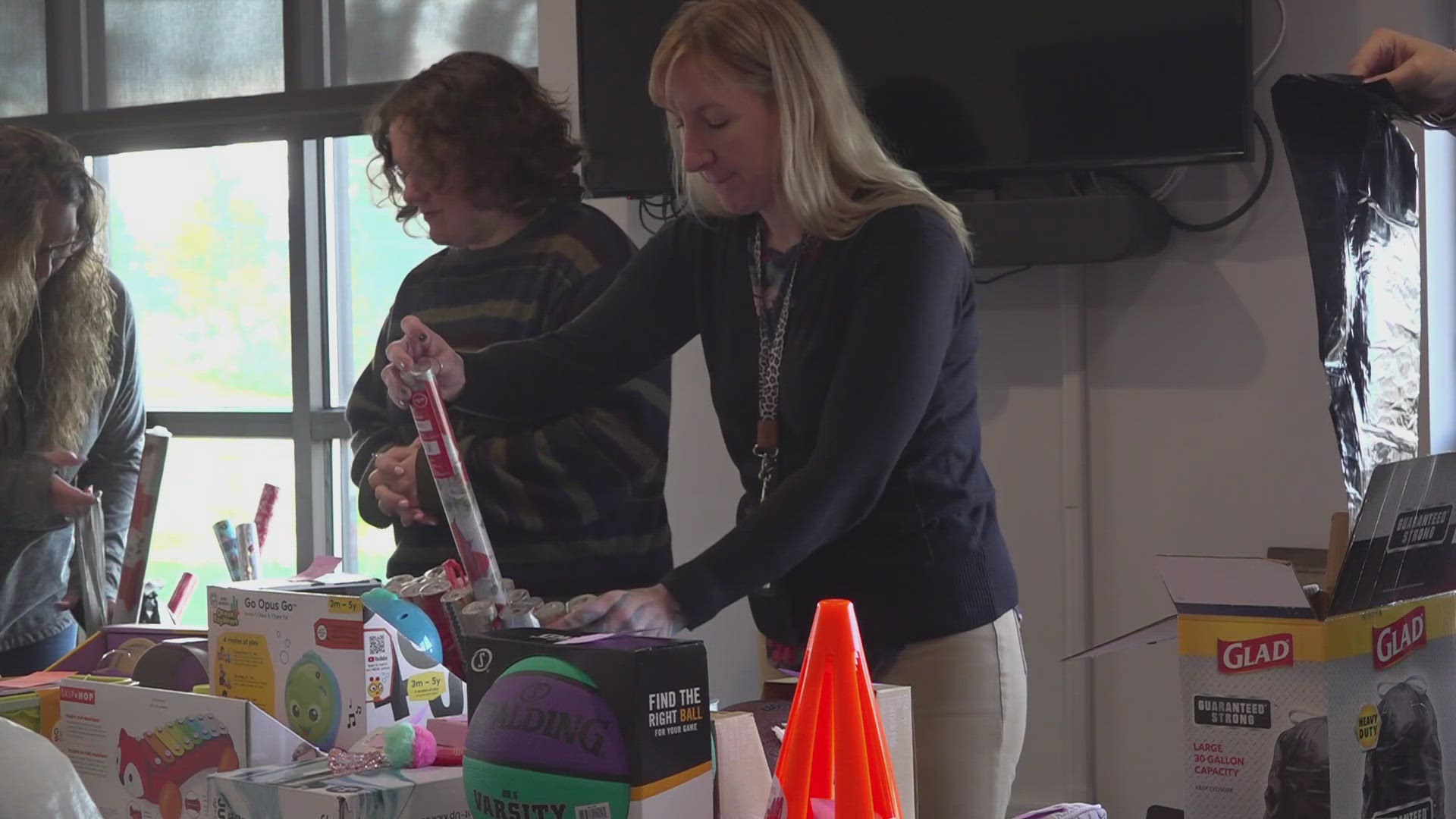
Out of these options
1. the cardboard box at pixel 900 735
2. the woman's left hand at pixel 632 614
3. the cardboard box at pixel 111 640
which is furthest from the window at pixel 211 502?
the cardboard box at pixel 900 735

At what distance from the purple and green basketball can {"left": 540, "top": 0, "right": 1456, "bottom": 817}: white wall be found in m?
1.98

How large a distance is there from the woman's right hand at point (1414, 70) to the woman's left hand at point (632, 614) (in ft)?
2.16

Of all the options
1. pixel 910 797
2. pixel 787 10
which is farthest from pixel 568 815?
pixel 787 10

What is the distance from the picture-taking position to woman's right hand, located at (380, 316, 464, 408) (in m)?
1.34

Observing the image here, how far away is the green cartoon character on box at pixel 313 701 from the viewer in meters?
Result: 1.19

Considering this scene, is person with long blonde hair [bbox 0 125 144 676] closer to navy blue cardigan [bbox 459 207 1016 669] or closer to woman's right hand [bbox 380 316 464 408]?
woman's right hand [bbox 380 316 464 408]

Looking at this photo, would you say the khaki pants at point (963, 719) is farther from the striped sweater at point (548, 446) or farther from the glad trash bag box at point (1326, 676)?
the striped sweater at point (548, 446)

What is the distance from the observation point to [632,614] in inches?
42.8

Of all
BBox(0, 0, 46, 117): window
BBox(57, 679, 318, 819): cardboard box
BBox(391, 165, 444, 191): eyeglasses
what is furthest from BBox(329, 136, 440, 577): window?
BBox(57, 679, 318, 819): cardboard box

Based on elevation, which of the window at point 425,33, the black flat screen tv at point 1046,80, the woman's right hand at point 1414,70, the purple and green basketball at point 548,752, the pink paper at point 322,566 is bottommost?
the purple and green basketball at point 548,752

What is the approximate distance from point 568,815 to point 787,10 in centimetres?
89

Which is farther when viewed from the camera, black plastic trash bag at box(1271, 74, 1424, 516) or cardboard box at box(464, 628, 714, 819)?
black plastic trash bag at box(1271, 74, 1424, 516)

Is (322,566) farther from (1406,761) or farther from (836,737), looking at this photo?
(1406,761)

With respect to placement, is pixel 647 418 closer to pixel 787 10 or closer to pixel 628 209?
pixel 787 10
